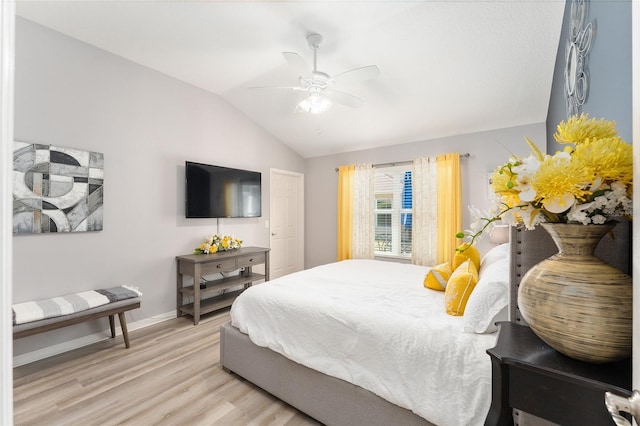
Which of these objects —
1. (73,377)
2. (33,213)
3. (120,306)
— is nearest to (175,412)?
(73,377)

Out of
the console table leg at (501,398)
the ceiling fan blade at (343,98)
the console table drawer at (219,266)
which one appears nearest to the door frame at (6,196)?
the console table leg at (501,398)

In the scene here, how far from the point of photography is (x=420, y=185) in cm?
436

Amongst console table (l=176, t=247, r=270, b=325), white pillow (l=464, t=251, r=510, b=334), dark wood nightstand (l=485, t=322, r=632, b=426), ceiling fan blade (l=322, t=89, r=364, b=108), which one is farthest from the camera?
console table (l=176, t=247, r=270, b=325)

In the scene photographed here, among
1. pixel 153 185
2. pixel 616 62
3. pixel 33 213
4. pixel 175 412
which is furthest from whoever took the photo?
pixel 153 185

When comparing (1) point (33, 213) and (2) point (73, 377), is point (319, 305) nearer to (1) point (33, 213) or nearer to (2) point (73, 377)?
(2) point (73, 377)

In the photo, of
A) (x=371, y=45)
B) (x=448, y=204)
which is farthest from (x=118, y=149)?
(x=448, y=204)

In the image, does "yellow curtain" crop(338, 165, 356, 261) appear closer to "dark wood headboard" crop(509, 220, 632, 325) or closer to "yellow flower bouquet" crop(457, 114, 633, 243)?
"dark wood headboard" crop(509, 220, 632, 325)

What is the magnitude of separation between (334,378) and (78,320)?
220cm

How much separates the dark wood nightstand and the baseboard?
348cm

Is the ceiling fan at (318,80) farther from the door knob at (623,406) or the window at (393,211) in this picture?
the door knob at (623,406)

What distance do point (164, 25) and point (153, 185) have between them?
5.39 ft

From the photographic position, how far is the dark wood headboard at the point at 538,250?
2.65 feet

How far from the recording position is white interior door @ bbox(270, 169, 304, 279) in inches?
200

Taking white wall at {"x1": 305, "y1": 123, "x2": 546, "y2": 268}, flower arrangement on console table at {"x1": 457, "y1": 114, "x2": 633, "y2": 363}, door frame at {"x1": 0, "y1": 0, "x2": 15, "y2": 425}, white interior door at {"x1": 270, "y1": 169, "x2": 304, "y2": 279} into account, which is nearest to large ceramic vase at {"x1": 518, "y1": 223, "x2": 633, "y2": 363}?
flower arrangement on console table at {"x1": 457, "y1": 114, "x2": 633, "y2": 363}
